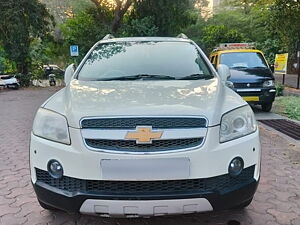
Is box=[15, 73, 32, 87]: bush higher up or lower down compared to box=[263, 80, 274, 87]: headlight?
lower down

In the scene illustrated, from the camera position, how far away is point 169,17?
17.7m

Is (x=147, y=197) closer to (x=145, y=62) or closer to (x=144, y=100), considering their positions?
(x=144, y=100)

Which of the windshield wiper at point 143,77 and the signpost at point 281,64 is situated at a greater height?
the windshield wiper at point 143,77

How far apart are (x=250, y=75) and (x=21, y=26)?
12506 mm

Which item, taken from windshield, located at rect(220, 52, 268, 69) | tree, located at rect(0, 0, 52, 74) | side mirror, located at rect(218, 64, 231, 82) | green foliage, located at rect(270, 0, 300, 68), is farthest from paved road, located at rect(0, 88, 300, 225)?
tree, located at rect(0, 0, 52, 74)

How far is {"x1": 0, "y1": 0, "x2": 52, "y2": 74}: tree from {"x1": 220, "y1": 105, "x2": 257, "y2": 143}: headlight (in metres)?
15.6

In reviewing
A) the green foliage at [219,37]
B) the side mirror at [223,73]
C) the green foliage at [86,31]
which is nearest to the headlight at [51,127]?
the side mirror at [223,73]

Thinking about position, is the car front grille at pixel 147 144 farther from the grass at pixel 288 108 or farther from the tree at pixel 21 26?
the tree at pixel 21 26

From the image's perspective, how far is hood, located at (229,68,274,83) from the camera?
786 centimetres

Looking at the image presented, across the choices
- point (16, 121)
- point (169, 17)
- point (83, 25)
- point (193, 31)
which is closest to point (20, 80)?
point (83, 25)

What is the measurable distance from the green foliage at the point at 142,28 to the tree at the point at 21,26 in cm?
472

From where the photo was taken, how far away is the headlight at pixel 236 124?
226 cm

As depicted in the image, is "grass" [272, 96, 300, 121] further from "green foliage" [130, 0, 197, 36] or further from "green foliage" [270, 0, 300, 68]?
"green foliage" [130, 0, 197, 36]

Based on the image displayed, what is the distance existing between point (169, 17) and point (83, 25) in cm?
531
